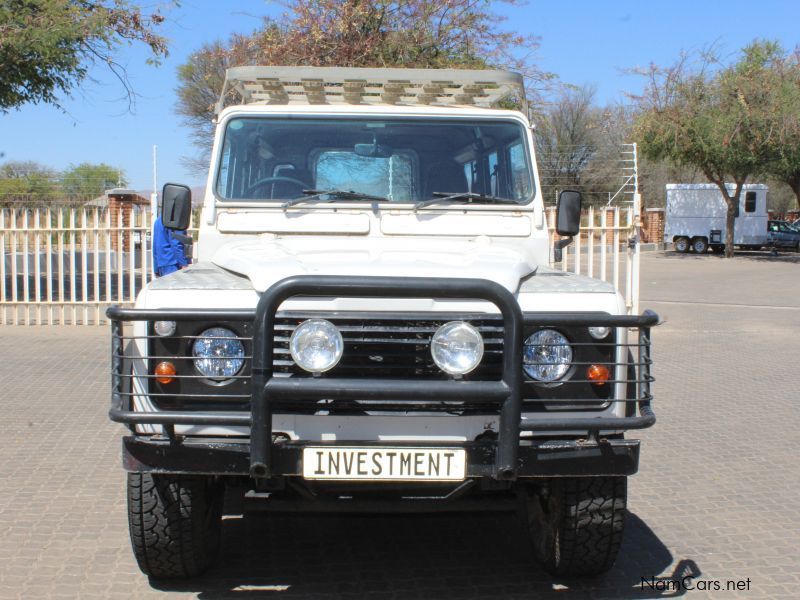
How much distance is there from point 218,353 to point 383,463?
2.44 ft

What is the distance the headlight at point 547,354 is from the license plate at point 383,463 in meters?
0.45

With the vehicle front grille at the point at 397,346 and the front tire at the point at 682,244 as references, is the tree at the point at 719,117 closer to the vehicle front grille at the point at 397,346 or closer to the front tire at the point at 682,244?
the front tire at the point at 682,244

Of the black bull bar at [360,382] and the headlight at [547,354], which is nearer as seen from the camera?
the black bull bar at [360,382]

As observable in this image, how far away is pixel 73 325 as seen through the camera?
520 inches

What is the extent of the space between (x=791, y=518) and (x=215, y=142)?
3.92m

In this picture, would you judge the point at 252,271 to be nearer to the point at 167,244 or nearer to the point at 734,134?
the point at 167,244

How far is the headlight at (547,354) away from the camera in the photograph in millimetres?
3385

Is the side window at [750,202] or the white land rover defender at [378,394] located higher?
the side window at [750,202]

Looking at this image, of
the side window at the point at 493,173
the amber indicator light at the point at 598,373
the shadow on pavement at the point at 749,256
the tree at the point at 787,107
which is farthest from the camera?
the shadow on pavement at the point at 749,256

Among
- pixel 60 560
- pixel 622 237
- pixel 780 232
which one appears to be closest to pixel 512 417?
pixel 60 560

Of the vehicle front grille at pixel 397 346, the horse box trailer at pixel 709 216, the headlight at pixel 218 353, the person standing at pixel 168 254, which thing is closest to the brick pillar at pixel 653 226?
the horse box trailer at pixel 709 216

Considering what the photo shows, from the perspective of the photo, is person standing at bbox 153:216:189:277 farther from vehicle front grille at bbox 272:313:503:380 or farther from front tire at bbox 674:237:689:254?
front tire at bbox 674:237:689:254

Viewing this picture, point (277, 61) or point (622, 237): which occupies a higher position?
point (277, 61)

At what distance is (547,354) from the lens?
340cm
